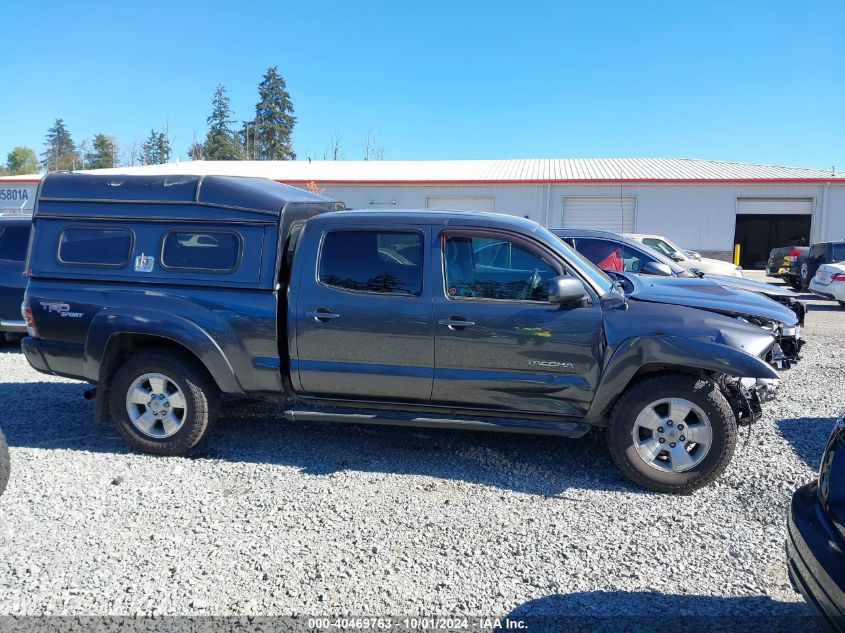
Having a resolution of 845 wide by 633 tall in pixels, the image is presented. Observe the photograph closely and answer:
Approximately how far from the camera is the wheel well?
16.2ft

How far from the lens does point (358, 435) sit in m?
5.46

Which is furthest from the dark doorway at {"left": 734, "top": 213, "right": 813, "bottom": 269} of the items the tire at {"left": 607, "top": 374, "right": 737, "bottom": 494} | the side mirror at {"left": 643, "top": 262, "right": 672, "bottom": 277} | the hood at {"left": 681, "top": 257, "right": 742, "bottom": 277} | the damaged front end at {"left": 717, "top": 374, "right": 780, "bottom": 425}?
the tire at {"left": 607, "top": 374, "right": 737, "bottom": 494}

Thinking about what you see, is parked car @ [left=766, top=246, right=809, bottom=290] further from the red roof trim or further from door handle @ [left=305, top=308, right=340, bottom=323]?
door handle @ [left=305, top=308, right=340, bottom=323]

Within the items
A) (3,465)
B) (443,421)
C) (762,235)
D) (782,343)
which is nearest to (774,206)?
(762,235)

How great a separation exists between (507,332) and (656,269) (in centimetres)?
615

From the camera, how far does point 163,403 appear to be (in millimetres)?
4965

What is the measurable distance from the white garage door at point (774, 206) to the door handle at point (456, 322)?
26366 mm

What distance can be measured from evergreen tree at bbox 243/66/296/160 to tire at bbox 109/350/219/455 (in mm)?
67375

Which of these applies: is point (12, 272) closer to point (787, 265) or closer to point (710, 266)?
point (710, 266)

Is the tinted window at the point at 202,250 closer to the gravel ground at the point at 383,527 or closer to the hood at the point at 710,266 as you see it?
the gravel ground at the point at 383,527

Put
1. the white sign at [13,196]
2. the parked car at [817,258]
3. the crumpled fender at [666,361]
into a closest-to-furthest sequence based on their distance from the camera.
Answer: the crumpled fender at [666,361] → the parked car at [817,258] → the white sign at [13,196]

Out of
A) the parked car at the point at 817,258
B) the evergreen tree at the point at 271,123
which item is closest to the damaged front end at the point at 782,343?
the parked car at the point at 817,258

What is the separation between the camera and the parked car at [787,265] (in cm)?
1855

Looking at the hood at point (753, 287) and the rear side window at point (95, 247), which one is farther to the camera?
the hood at point (753, 287)
